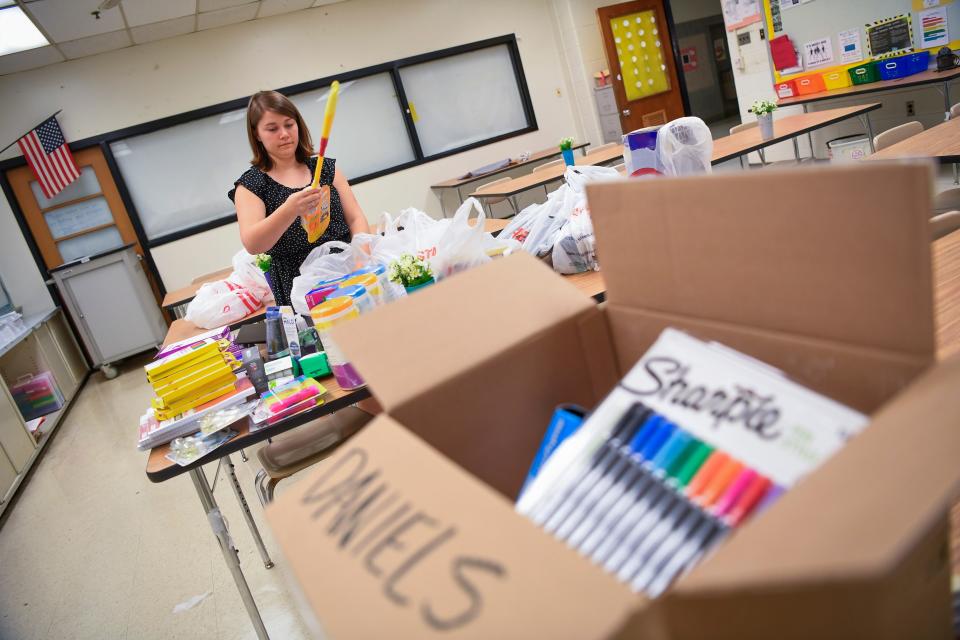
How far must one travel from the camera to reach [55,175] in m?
5.98

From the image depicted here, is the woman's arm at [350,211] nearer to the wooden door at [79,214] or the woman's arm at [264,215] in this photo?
the woman's arm at [264,215]

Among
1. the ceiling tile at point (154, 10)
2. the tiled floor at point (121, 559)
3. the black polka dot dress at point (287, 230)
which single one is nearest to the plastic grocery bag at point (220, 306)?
the black polka dot dress at point (287, 230)

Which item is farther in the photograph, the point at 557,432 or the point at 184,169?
the point at 184,169

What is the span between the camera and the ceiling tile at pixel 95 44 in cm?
558

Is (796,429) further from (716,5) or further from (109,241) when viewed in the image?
(716,5)

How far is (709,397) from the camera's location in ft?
2.03

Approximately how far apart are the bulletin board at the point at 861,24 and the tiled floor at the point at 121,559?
553 centimetres

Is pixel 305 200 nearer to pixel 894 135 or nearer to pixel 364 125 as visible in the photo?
pixel 894 135

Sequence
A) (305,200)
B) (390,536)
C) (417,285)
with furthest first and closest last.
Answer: (305,200), (417,285), (390,536)

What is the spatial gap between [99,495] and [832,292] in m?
3.75

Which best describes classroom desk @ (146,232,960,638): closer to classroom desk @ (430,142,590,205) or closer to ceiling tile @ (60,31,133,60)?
classroom desk @ (430,142,590,205)

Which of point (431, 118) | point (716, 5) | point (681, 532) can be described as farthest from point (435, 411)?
point (716, 5)

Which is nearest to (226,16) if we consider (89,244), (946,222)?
(89,244)

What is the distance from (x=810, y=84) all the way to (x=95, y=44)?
6426 millimetres
